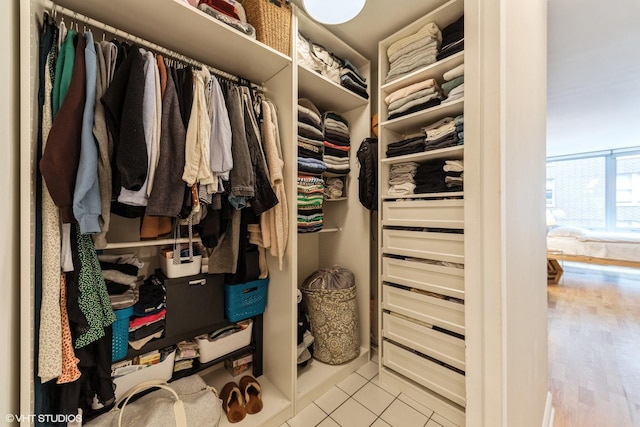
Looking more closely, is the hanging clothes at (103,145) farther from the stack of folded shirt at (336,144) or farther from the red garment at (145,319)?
the stack of folded shirt at (336,144)

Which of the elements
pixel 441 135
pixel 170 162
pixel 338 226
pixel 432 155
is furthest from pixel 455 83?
pixel 170 162

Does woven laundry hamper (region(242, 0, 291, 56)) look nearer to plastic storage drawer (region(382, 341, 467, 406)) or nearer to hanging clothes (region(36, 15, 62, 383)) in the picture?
hanging clothes (region(36, 15, 62, 383))

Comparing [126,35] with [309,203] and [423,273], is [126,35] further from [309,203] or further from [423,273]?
[423,273]

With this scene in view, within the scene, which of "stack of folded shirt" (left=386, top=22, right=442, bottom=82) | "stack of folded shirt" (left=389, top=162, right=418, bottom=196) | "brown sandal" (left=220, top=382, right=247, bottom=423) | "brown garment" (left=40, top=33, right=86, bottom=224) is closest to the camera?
"brown garment" (left=40, top=33, right=86, bottom=224)

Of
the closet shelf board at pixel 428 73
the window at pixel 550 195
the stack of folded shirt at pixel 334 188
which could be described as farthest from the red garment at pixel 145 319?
the window at pixel 550 195

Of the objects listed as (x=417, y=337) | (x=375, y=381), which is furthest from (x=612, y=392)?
(x=375, y=381)

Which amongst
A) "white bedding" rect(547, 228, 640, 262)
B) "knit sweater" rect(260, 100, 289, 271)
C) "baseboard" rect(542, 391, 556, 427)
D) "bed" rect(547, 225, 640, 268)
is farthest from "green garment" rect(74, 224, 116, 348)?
"white bedding" rect(547, 228, 640, 262)

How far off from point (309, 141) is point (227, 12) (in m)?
0.71

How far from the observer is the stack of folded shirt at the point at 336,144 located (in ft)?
5.61

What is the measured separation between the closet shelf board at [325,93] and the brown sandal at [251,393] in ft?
5.78

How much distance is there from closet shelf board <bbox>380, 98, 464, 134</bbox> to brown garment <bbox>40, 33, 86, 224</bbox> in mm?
1457

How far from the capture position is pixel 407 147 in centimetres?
153

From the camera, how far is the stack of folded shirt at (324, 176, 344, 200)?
1.80 meters
